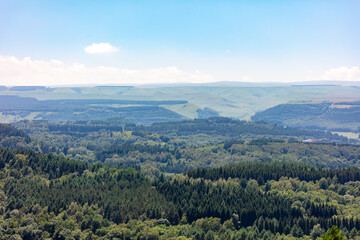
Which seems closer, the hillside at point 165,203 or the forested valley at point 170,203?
the forested valley at point 170,203

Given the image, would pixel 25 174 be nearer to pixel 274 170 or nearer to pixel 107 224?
pixel 107 224

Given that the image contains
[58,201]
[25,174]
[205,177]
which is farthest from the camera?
[205,177]

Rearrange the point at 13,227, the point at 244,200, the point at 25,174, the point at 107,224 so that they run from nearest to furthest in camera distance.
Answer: the point at 13,227, the point at 107,224, the point at 244,200, the point at 25,174

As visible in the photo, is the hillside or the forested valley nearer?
the forested valley

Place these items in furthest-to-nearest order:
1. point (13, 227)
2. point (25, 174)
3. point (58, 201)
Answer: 1. point (25, 174)
2. point (58, 201)
3. point (13, 227)

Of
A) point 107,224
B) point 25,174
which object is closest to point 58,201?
point 107,224

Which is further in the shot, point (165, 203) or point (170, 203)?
point (170, 203)

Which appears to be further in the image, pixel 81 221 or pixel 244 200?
pixel 244 200

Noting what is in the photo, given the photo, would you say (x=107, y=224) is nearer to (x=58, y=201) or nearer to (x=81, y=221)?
(x=81, y=221)

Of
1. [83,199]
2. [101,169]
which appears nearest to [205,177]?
[101,169]
